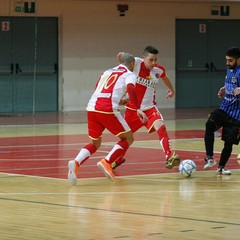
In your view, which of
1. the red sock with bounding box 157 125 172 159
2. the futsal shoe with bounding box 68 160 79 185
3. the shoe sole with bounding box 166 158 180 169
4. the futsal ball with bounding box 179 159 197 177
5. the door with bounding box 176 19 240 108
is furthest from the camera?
the door with bounding box 176 19 240 108

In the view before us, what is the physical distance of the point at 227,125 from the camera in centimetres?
1523

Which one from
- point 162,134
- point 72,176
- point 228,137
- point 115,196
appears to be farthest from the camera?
point 162,134

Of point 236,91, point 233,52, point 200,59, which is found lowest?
point 236,91

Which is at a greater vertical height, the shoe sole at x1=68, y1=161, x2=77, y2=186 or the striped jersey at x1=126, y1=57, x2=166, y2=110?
the striped jersey at x1=126, y1=57, x2=166, y2=110

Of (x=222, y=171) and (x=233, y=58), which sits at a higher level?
(x=233, y=58)

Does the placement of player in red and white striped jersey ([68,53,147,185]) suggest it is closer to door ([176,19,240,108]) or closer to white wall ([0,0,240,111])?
white wall ([0,0,240,111])

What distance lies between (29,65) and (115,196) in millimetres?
20051

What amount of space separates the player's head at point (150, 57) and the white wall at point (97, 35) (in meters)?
16.2

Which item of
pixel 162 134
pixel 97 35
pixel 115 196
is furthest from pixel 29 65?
pixel 115 196

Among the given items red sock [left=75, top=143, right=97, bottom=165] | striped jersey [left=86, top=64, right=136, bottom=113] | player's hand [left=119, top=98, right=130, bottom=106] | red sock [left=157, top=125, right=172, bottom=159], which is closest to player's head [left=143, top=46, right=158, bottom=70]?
red sock [left=157, top=125, right=172, bottom=159]

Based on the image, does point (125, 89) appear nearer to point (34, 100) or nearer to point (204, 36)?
point (34, 100)

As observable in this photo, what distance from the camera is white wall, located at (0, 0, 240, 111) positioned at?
32.8 meters

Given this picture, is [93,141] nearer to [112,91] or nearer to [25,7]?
[112,91]

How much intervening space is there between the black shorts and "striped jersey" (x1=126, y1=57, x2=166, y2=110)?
1.52m
